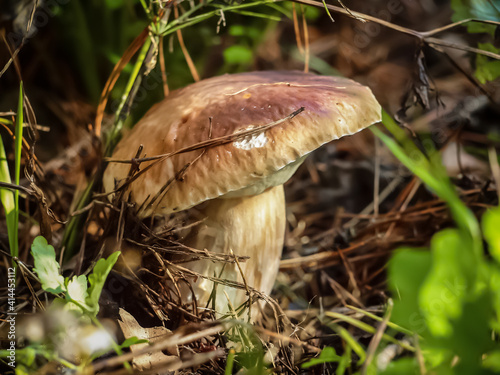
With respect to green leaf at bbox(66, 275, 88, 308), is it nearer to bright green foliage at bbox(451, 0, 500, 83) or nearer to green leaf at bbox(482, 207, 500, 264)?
green leaf at bbox(482, 207, 500, 264)

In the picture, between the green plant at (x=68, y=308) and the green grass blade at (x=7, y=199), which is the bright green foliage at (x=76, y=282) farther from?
the green grass blade at (x=7, y=199)

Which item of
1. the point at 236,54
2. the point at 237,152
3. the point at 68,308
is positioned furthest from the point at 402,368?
the point at 236,54

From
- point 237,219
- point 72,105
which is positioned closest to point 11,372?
point 237,219

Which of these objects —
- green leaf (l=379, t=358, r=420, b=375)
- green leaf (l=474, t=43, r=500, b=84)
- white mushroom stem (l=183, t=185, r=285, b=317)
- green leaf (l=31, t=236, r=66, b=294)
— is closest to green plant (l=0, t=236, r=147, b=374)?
green leaf (l=31, t=236, r=66, b=294)

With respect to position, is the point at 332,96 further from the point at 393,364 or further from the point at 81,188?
the point at 81,188


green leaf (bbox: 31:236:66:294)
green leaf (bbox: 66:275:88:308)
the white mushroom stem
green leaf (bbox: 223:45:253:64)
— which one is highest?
green leaf (bbox: 223:45:253:64)

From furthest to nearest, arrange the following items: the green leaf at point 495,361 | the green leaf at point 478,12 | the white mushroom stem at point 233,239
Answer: the green leaf at point 478,12
the white mushroom stem at point 233,239
the green leaf at point 495,361

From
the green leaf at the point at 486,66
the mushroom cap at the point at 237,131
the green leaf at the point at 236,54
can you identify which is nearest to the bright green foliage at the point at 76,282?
the mushroom cap at the point at 237,131
